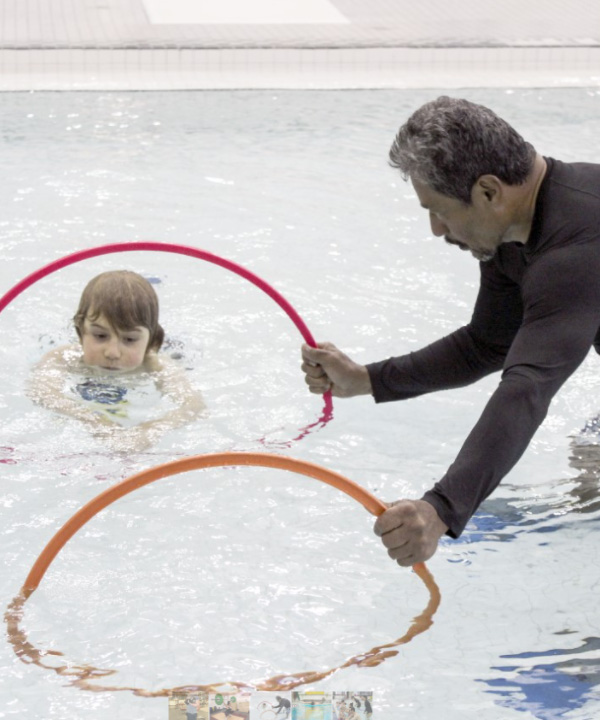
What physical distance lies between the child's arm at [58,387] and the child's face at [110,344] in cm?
15

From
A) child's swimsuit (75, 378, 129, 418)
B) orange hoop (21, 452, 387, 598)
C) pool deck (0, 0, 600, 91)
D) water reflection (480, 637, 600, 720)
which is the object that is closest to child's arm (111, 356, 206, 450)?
child's swimsuit (75, 378, 129, 418)

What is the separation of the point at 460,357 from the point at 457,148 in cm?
89

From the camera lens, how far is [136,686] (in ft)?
9.29

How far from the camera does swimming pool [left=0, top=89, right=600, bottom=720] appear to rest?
9.62 feet

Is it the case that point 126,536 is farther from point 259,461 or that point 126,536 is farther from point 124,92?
point 124,92

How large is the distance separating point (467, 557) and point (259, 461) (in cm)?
108

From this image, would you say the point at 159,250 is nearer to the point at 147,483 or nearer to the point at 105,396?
the point at 105,396

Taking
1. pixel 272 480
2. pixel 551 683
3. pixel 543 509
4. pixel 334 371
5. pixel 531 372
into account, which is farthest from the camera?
pixel 272 480

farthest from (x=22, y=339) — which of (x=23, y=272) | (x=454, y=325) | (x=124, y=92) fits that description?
(x=124, y=92)

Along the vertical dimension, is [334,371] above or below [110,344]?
above

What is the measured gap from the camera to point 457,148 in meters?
2.37

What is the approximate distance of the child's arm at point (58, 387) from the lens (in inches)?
159

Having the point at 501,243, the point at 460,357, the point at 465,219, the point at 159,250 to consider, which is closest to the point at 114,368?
the point at 159,250

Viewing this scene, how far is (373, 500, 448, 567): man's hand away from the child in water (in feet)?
5.68
